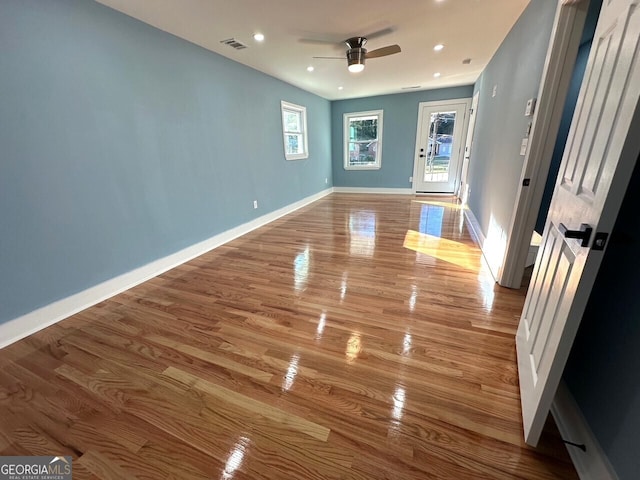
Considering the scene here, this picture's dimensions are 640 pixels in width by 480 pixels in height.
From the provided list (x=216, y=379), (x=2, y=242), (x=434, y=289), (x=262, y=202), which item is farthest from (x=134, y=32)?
(x=434, y=289)

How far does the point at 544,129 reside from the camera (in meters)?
1.92

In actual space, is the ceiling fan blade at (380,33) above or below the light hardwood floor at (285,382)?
above

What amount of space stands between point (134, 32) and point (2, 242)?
209 centimetres

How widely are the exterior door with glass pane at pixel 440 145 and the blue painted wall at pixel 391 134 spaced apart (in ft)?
0.48

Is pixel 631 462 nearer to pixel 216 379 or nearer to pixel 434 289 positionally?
pixel 434 289

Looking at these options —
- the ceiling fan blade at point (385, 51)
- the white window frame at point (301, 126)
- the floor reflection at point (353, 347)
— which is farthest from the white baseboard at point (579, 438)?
the white window frame at point (301, 126)

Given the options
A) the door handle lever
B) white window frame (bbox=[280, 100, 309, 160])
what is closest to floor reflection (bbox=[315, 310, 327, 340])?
the door handle lever

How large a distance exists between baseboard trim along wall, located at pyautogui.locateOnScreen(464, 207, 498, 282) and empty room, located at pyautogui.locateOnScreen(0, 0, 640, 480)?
3.9 inches

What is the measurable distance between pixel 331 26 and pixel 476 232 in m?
3.12

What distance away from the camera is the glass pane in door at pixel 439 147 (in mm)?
6191

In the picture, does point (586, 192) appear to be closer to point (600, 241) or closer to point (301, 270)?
point (600, 241)

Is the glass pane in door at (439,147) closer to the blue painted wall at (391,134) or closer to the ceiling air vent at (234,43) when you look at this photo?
the blue painted wall at (391,134)

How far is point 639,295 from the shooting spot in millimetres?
901

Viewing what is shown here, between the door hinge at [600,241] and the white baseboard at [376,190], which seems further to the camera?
the white baseboard at [376,190]
